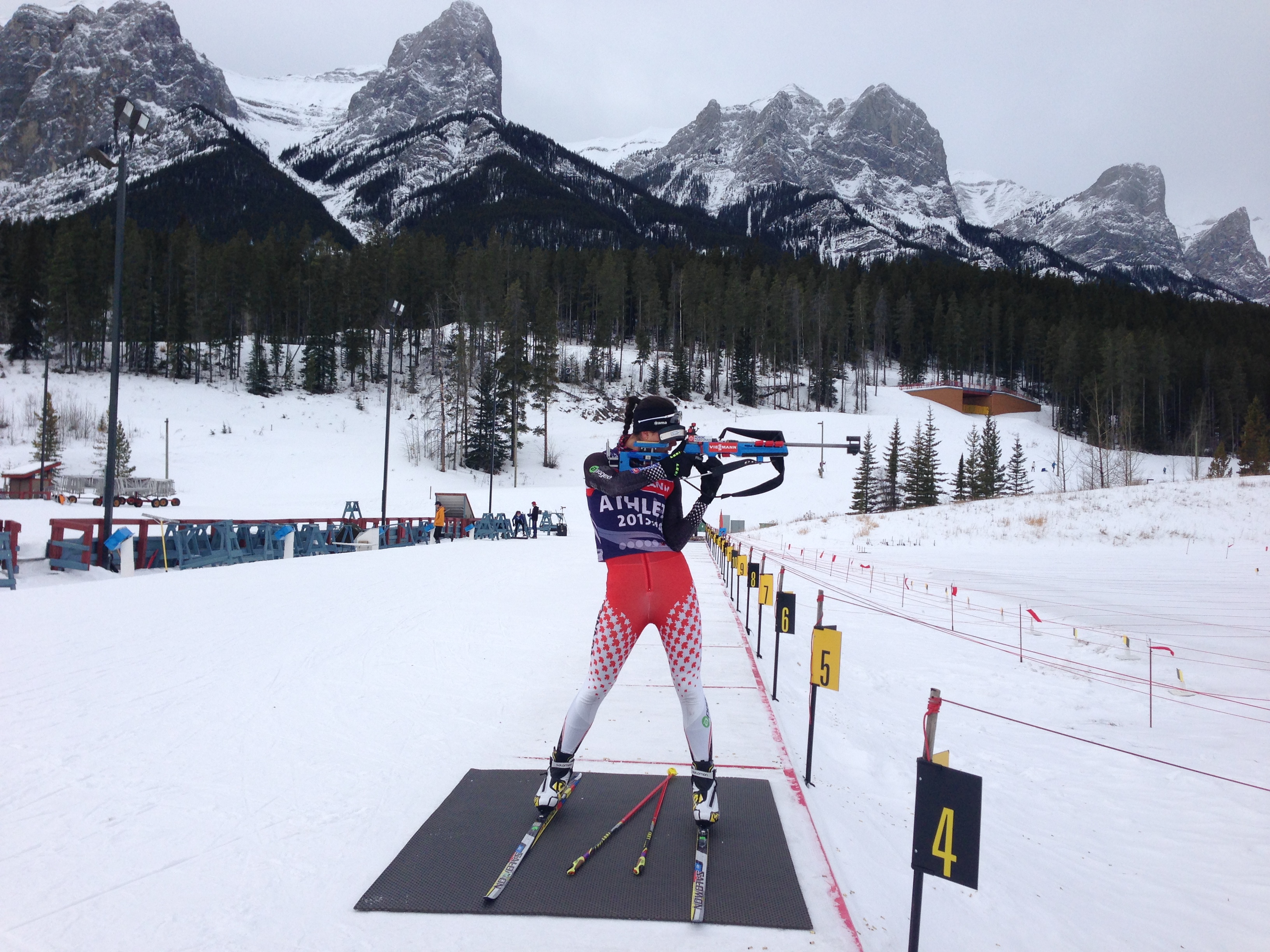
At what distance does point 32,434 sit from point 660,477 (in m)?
52.4

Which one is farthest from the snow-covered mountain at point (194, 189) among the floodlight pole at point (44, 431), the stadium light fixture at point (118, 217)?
the stadium light fixture at point (118, 217)

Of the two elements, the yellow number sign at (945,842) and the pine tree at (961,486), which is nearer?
the yellow number sign at (945,842)

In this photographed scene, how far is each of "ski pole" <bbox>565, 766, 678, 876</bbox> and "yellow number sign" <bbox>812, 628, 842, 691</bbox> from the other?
1163 millimetres

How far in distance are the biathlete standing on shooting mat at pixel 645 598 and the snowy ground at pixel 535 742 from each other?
32.6 inches

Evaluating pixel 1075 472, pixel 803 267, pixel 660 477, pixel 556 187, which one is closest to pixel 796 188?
pixel 556 187

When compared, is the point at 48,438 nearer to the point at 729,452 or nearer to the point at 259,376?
the point at 259,376

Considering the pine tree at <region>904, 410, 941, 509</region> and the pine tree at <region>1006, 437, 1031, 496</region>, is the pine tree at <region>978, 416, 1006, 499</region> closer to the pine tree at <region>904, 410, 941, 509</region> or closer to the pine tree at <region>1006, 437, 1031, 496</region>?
the pine tree at <region>1006, 437, 1031, 496</region>

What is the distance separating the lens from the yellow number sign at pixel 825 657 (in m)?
4.23

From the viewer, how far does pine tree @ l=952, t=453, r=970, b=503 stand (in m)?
39.0

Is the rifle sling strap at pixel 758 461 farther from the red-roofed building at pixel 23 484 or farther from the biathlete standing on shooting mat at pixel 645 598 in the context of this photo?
the red-roofed building at pixel 23 484

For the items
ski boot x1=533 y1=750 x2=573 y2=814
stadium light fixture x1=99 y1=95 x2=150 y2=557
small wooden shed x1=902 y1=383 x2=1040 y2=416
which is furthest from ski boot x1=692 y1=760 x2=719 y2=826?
small wooden shed x1=902 y1=383 x2=1040 y2=416

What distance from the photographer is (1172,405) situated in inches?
2633

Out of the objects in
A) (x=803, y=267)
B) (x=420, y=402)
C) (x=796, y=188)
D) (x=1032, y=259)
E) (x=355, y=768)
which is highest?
(x=796, y=188)

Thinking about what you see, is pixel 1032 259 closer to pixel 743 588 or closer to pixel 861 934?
pixel 743 588
